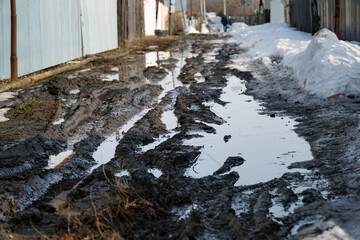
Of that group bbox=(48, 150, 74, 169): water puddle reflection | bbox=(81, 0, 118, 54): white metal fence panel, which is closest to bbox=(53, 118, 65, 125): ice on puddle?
bbox=(48, 150, 74, 169): water puddle reflection

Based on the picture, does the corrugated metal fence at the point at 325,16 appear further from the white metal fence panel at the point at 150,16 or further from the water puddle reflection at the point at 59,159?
the water puddle reflection at the point at 59,159

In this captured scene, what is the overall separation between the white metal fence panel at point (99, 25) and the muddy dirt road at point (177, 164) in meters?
6.54

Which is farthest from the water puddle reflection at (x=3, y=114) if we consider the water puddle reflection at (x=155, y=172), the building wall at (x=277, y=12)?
the building wall at (x=277, y=12)

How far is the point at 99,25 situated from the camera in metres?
17.3

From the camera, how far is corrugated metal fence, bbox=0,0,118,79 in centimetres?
1027

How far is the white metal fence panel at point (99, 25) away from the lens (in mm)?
15781

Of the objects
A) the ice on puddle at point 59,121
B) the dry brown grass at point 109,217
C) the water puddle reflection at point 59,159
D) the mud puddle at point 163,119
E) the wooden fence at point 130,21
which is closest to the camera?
the dry brown grass at point 109,217

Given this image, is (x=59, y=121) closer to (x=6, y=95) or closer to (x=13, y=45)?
(x=6, y=95)

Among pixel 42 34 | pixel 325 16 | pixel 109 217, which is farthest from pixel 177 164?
pixel 325 16

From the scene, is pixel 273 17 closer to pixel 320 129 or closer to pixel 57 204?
pixel 320 129

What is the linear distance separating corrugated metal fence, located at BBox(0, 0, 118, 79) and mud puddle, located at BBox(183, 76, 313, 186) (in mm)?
4824

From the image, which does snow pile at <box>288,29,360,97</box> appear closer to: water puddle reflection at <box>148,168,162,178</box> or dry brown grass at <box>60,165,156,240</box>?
water puddle reflection at <box>148,168,162,178</box>

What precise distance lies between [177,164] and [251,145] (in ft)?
3.88

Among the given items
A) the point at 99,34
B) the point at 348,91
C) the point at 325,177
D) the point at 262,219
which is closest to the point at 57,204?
the point at 262,219
